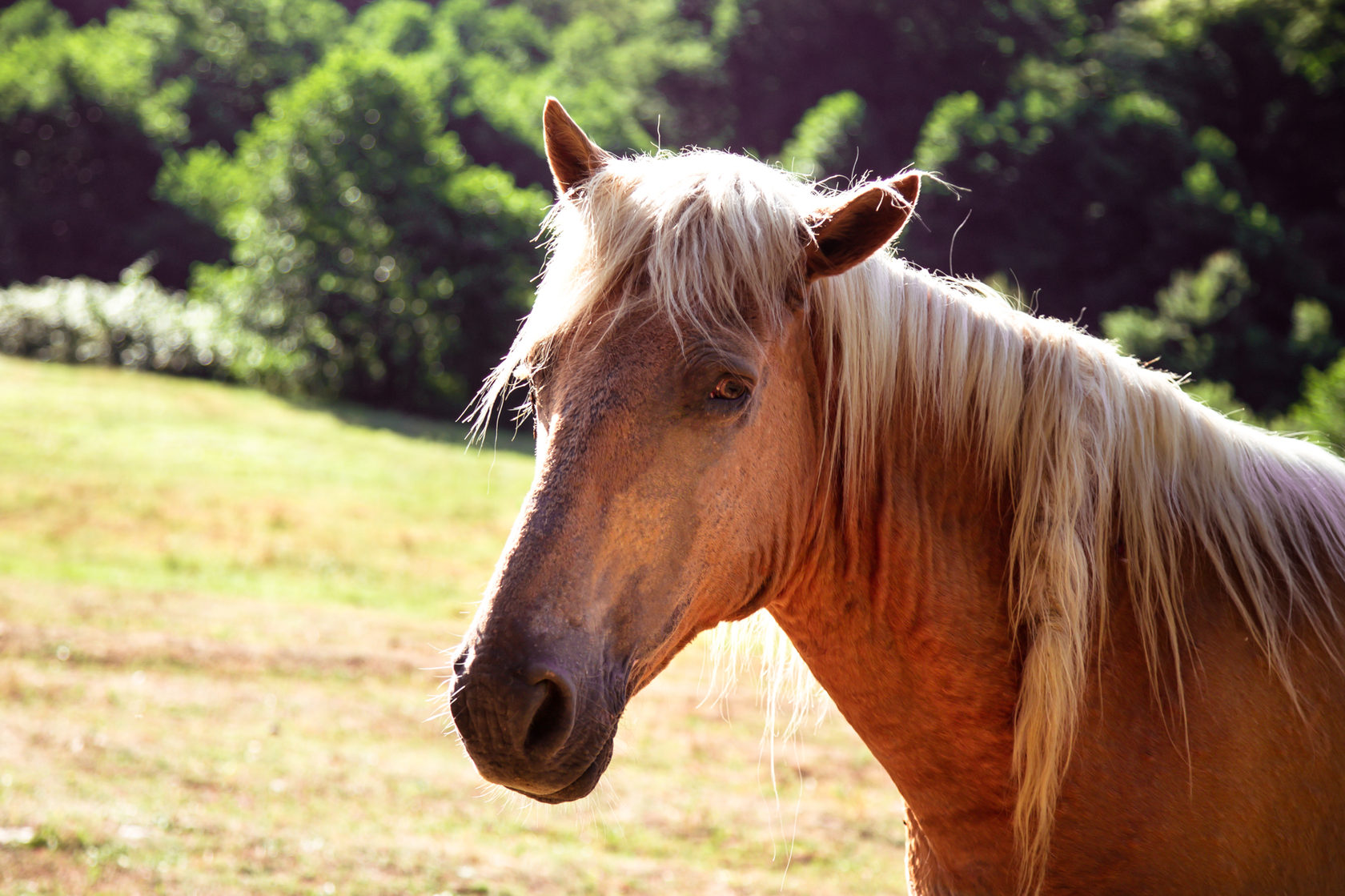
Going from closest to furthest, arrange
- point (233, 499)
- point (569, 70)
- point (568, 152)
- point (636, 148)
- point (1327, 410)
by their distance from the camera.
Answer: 1. point (568, 152)
2. point (233, 499)
3. point (1327, 410)
4. point (636, 148)
5. point (569, 70)

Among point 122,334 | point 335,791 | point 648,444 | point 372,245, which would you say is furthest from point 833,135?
point 648,444

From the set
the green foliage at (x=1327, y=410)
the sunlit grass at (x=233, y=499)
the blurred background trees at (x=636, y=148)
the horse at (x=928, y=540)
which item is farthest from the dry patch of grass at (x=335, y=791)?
the blurred background trees at (x=636, y=148)

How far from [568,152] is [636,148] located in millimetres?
20918

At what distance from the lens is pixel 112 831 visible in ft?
17.6

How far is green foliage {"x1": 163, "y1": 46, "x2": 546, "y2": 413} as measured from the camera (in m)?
27.9

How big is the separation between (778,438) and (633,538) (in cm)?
40

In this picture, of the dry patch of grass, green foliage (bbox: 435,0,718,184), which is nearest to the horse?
the dry patch of grass

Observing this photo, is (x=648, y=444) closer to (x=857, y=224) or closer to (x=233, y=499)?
(x=857, y=224)

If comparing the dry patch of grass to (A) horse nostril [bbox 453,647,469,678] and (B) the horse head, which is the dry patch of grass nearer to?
(B) the horse head

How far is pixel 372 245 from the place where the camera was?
2836cm

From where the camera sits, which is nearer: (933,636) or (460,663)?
(460,663)

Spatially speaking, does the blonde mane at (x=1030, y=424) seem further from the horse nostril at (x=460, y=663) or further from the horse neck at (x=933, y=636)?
the horse nostril at (x=460, y=663)

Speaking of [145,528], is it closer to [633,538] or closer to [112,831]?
[112,831]

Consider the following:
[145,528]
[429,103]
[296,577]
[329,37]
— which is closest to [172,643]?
[296,577]
